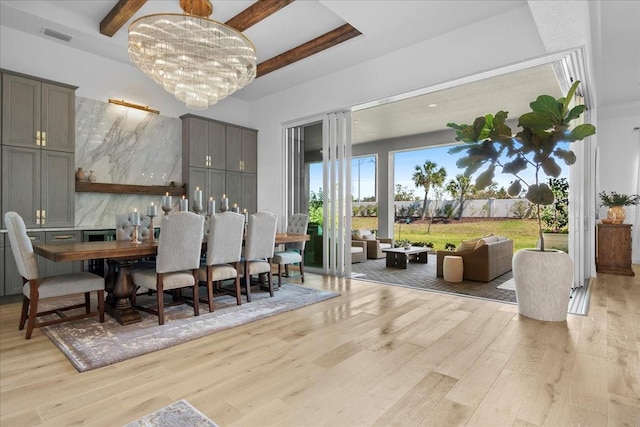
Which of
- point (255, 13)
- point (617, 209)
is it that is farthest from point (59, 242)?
point (617, 209)

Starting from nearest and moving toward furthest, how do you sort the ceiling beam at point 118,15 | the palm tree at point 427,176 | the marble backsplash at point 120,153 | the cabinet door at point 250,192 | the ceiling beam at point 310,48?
1. the ceiling beam at point 118,15
2. the ceiling beam at point 310,48
3. the marble backsplash at point 120,153
4. the cabinet door at point 250,192
5. the palm tree at point 427,176

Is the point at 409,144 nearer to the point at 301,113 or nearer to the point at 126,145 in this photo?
the point at 301,113

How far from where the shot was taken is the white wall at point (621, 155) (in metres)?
6.79

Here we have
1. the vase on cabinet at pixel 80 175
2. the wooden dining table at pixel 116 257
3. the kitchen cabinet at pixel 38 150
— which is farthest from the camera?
the vase on cabinet at pixel 80 175

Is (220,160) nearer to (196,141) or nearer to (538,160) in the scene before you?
(196,141)

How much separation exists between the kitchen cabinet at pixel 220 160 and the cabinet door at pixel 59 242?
187 centimetres

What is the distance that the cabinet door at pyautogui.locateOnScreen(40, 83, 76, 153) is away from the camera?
163 inches

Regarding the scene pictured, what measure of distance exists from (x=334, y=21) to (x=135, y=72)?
337cm

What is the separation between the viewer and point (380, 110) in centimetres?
704

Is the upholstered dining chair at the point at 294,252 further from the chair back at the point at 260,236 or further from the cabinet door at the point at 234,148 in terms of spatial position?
the cabinet door at the point at 234,148

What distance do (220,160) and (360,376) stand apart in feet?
16.9

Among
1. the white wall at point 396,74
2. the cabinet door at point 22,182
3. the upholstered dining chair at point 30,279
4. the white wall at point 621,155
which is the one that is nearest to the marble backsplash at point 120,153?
the cabinet door at point 22,182

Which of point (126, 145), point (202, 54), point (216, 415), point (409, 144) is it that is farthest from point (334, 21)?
point (409, 144)

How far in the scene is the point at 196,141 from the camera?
5.90 metres
